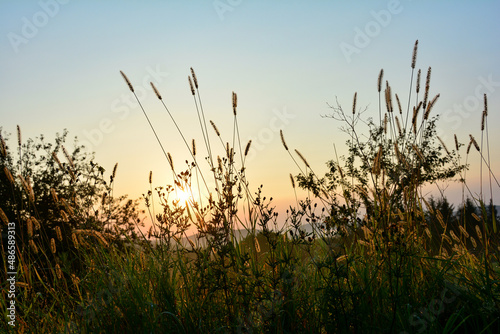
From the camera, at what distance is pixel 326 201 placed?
361 cm

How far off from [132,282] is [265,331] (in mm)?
1122

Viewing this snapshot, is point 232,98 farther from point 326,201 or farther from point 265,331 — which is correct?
point 265,331

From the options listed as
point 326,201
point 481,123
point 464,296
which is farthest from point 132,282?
point 481,123

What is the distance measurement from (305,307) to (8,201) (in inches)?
850

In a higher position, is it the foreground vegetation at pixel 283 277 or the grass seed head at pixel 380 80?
the grass seed head at pixel 380 80

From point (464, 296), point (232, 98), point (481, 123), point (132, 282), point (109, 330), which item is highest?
point (232, 98)

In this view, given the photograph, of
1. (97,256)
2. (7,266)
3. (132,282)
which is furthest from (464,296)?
(7,266)

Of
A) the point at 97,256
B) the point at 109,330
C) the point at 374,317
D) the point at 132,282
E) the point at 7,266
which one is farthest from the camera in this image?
the point at 7,266

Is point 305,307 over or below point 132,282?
below

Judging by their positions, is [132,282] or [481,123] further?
[481,123]

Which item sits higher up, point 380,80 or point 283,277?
point 380,80

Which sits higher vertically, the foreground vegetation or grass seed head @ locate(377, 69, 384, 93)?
grass seed head @ locate(377, 69, 384, 93)

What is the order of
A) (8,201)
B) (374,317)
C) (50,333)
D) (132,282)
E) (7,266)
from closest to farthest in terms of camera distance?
1. (374,317)
2. (132,282)
3. (50,333)
4. (7,266)
5. (8,201)

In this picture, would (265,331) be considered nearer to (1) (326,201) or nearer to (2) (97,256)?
(1) (326,201)
